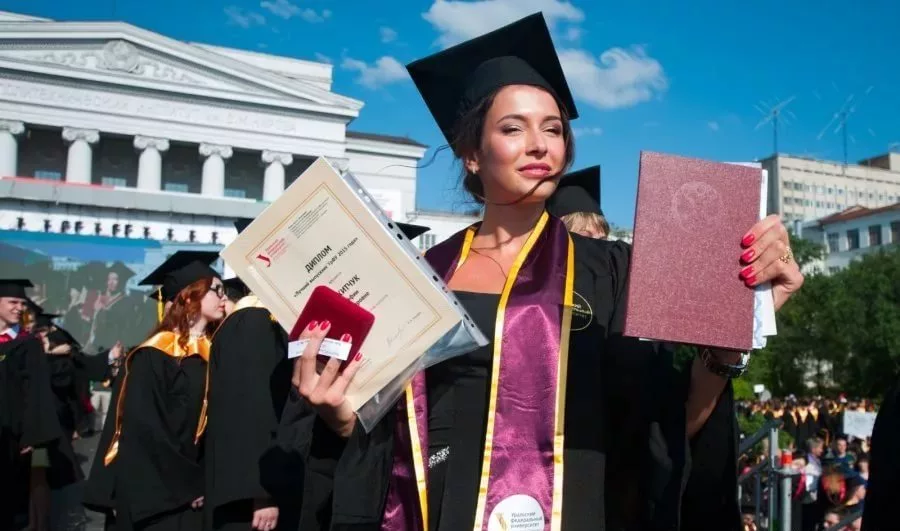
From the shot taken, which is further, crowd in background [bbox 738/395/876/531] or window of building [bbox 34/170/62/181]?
window of building [bbox 34/170/62/181]

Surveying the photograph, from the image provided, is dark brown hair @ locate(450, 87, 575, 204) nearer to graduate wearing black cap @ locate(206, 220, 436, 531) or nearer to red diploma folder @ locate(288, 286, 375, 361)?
red diploma folder @ locate(288, 286, 375, 361)

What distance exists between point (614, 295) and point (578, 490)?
476 mm

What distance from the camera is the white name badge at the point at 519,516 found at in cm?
171

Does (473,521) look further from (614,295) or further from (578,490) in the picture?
(614,295)

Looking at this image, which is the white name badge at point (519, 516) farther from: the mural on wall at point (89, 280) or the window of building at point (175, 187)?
the window of building at point (175, 187)

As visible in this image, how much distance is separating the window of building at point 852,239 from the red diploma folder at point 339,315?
248 ft

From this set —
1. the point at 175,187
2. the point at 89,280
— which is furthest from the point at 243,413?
the point at 175,187

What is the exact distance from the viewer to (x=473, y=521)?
1719mm

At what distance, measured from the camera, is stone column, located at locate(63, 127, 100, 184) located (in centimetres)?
4575

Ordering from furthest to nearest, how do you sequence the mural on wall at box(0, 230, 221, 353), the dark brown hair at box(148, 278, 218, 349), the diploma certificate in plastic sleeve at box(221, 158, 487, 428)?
1. the mural on wall at box(0, 230, 221, 353)
2. the dark brown hair at box(148, 278, 218, 349)
3. the diploma certificate in plastic sleeve at box(221, 158, 487, 428)

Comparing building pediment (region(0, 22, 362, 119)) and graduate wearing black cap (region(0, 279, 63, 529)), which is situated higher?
building pediment (region(0, 22, 362, 119))

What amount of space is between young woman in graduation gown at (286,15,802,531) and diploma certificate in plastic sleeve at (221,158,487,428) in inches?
3.7

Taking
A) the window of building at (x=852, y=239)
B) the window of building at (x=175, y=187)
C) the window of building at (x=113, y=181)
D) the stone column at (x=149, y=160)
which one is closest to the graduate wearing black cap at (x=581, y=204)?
the stone column at (x=149, y=160)

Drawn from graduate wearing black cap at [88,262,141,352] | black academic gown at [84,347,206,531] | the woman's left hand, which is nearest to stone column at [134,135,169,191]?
graduate wearing black cap at [88,262,141,352]
